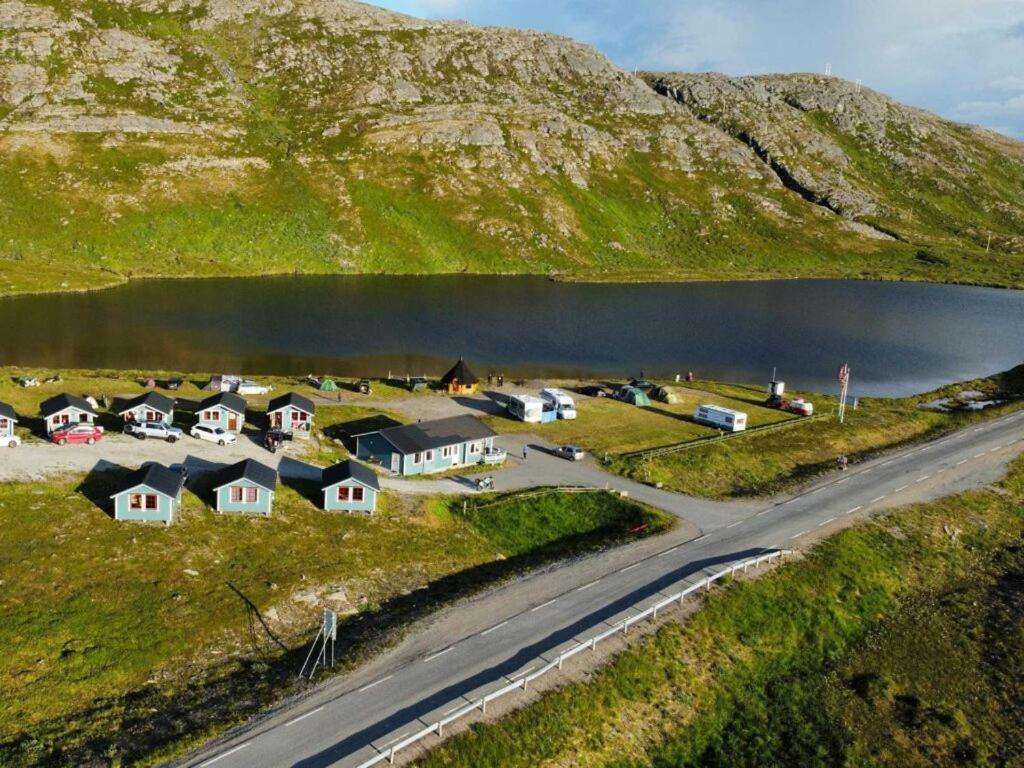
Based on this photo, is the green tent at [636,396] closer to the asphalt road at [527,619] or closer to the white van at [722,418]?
the white van at [722,418]

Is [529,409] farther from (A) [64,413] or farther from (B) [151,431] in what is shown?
(A) [64,413]

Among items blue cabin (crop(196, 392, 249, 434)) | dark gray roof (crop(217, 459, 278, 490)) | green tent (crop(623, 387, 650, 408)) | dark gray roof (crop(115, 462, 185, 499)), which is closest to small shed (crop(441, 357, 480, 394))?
green tent (crop(623, 387, 650, 408))

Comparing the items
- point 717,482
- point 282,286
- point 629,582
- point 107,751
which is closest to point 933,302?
point 717,482

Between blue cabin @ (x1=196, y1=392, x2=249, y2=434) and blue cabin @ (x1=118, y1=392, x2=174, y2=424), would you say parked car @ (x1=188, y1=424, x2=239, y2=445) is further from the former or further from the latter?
blue cabin @ (x1=118, y1=392, x2=174, y2=424)

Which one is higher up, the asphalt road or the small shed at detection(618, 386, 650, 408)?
the small shed at detection(618, 386, 650, 408)

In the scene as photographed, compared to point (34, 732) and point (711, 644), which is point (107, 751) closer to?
point (34, 732)

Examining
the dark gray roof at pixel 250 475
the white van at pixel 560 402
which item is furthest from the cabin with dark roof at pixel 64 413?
the white van at pixel 560 402
